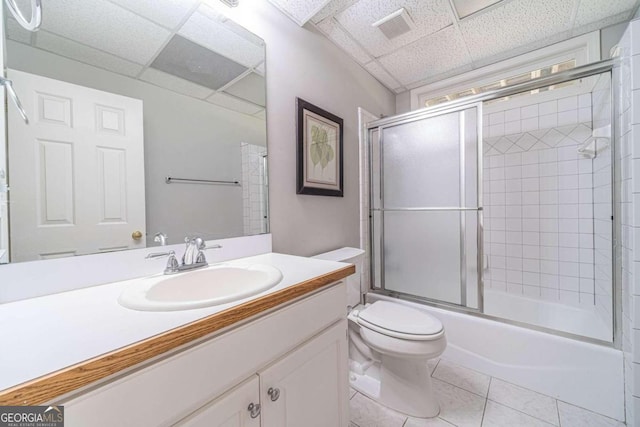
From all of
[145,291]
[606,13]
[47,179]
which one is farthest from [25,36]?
[606,13]

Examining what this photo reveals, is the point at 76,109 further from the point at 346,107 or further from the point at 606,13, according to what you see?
the point at 606,13

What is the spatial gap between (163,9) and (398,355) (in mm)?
1836

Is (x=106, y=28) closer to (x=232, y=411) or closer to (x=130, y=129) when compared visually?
(x=130, y=129)

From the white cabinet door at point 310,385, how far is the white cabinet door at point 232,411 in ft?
0.09

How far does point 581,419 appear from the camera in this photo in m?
1.19

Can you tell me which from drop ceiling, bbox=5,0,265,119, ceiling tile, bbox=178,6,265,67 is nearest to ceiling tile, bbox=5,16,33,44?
drop ceiling, bbox=5,0,265,119

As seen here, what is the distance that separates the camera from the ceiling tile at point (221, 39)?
106cm

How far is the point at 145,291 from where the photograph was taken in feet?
2.26

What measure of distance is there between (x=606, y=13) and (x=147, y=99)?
101 inches

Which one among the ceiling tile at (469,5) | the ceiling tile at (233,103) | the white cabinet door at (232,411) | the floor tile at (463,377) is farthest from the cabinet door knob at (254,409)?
the ceiling tile at (469,5)

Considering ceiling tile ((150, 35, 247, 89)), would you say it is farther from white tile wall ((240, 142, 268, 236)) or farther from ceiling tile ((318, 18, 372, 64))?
ceiling tile ((318, 18, 372, 64))

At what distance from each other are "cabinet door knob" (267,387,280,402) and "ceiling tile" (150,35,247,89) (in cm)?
120

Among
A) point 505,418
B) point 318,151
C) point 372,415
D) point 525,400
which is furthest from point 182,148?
point 525,400

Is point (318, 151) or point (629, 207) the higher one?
point (318, 151)
